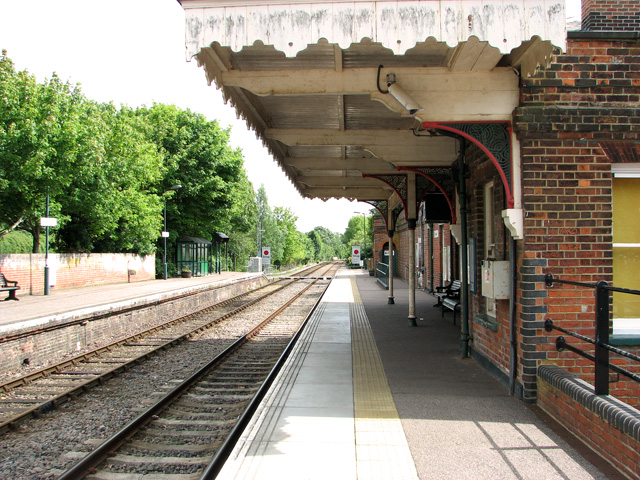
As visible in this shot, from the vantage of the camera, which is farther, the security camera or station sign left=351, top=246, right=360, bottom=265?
station sign left=351, top=246, right=360, bottom=265

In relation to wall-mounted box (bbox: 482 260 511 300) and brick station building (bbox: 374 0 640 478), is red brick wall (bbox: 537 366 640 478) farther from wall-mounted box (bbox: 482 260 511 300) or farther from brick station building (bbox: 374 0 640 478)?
wall-mounted box (bbox: 482 260 511 300)

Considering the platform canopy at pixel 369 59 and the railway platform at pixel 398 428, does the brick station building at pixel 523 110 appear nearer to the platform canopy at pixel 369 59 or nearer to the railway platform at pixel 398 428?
the platform canopy at pixel 369 59

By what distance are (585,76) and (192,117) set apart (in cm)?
3417

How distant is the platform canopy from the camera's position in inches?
185

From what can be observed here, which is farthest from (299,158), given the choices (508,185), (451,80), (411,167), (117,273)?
(117,273)

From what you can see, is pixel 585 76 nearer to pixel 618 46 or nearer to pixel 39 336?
pixel 618 46

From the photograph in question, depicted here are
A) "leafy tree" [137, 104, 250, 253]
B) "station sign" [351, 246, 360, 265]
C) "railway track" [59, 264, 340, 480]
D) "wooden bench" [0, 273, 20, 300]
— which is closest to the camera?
"railway track" [59, 264, 340, 480]

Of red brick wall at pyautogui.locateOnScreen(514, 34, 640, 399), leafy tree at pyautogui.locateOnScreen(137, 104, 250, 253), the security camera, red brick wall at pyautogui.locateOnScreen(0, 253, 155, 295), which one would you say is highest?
leafy tree at pyautogui.locateOnScreen(137, 104, 250, 253)

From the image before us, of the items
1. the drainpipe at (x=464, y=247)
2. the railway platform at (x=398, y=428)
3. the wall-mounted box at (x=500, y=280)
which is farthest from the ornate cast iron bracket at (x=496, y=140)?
the railway platform at (x=398, y=428)

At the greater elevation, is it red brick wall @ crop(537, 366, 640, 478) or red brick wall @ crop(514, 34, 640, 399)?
red brick wall @ crop(514, 34, 640, 399)

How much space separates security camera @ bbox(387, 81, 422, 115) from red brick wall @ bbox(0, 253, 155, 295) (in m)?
17.7

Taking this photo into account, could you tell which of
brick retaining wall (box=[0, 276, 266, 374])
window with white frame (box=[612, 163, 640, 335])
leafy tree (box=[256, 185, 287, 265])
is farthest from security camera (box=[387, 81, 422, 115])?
leafy tree (box=[256, 185, 287, 265])

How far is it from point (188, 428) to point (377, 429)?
2.24 metres

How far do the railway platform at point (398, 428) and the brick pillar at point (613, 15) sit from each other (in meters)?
4.60
